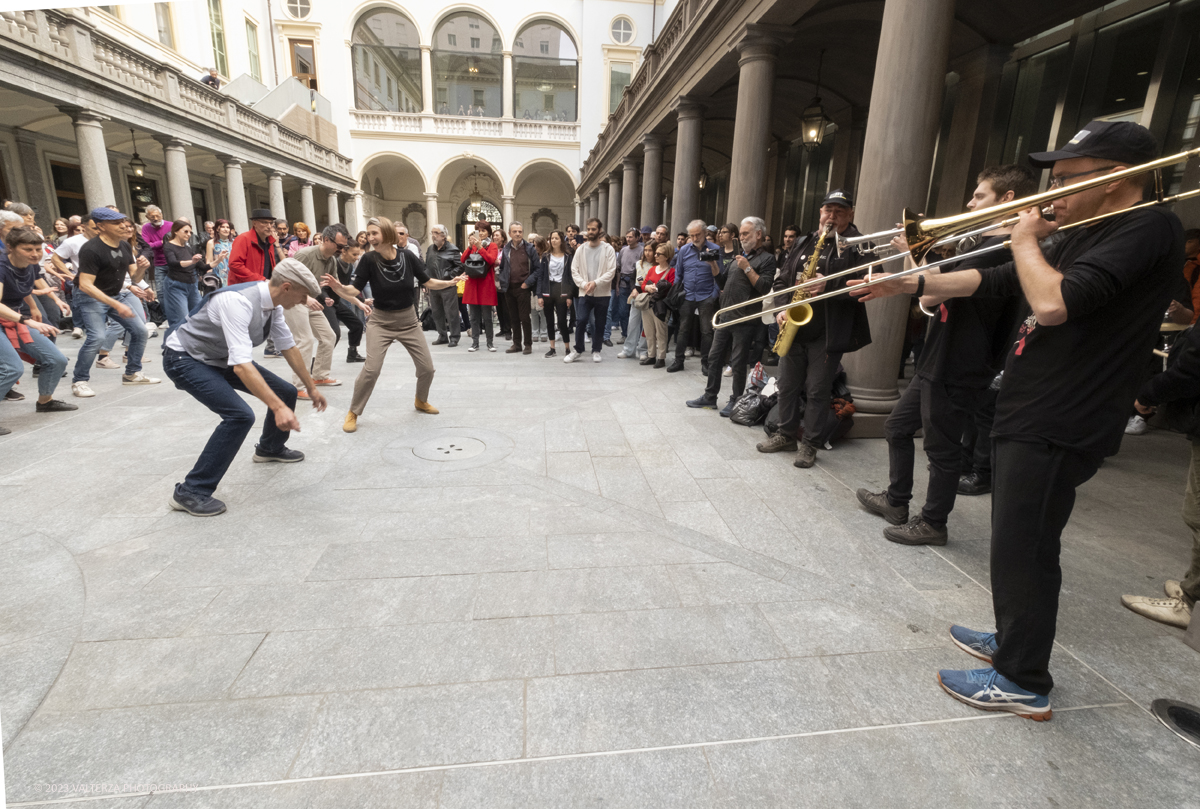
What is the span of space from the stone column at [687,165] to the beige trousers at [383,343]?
6559mm

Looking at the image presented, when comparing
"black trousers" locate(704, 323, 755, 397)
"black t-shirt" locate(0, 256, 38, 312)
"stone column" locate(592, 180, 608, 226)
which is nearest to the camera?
"black t-shirt" locate(0, 256, 38, 312)

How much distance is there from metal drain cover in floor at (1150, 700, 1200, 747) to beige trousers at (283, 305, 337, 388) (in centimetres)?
767

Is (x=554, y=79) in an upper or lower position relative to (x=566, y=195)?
upper

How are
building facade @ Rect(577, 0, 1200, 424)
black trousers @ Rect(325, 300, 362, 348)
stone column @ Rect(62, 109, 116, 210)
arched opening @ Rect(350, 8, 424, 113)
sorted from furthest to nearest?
1. arched opening @ Rect(350, 8, 424, 113)
2. stone column @ Rect(62, 109, 116, 210)
3. black trousers @ Rect(325, 300, 362, 348)
4. building facade @ Rect(577, 0, 1200, 424)

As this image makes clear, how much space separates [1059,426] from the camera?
2227 millimetres

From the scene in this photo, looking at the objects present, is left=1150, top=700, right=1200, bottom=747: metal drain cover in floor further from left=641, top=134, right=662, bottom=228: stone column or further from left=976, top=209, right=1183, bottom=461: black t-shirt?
left=641, top=134, right=662, bottom=228: stone column

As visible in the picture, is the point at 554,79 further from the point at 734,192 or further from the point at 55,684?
the point at 55,684

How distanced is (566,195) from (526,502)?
39258mm

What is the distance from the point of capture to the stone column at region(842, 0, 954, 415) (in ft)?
16.1

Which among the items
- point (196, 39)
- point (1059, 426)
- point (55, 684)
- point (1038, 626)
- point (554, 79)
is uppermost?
point (554, 79)

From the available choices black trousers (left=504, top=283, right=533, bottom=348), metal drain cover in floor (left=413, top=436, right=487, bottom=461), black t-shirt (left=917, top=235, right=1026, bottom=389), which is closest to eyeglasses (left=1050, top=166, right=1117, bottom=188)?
black t-shirt (left=917, top=235, right=1026, bottom=389)

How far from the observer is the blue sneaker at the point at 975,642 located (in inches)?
107

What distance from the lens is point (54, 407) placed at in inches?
245

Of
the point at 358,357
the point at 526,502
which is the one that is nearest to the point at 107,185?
the point at 358,357
